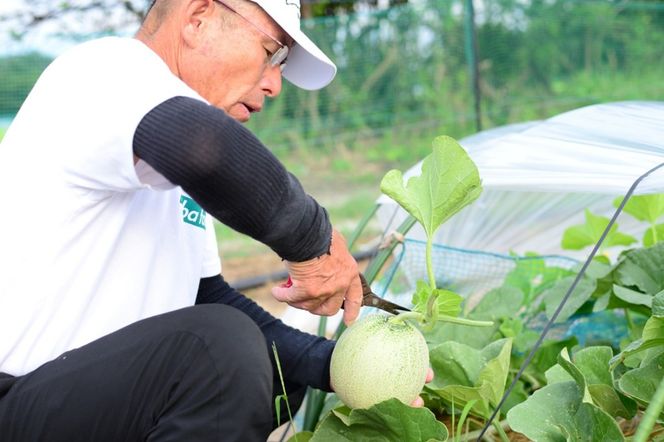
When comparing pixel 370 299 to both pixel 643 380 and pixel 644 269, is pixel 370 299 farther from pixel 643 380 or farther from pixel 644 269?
pixel 644 269

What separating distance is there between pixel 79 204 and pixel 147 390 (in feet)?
1.06

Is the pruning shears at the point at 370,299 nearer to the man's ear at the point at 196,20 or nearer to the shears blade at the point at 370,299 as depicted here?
the shears blade at the point at 370,299

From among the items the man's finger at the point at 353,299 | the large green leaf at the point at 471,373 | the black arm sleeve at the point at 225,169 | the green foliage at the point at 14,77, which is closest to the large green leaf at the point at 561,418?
the large green leaf at the point at 471,373

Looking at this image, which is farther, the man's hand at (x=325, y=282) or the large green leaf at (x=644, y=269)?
the large green leaf at (x=644, y=269)

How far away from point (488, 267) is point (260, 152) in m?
1.48

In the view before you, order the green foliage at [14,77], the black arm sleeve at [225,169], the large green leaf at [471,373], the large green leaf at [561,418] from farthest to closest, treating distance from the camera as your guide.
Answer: the green foliage at [14,77] → the large green leaf at [471,373] → the large green leaf at [561,418] → the black arm sleeve at [225,169]

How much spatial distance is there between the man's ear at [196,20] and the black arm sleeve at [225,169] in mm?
323

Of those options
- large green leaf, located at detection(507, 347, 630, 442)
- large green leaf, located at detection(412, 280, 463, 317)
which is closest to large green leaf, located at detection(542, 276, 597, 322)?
large green leaf, located at detection(507, 347, 630, 442)

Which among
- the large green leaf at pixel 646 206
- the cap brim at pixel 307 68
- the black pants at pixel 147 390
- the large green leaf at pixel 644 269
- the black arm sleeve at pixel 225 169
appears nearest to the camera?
the black arm sleeve at pixel 225 169

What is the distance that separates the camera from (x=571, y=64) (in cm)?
870

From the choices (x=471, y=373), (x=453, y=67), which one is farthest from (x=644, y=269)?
(x=453, y=67)

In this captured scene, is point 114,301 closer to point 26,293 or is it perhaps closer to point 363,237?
point 26,293

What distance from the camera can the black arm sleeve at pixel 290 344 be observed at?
6.22 ft

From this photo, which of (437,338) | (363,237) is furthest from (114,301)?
(363,237)
